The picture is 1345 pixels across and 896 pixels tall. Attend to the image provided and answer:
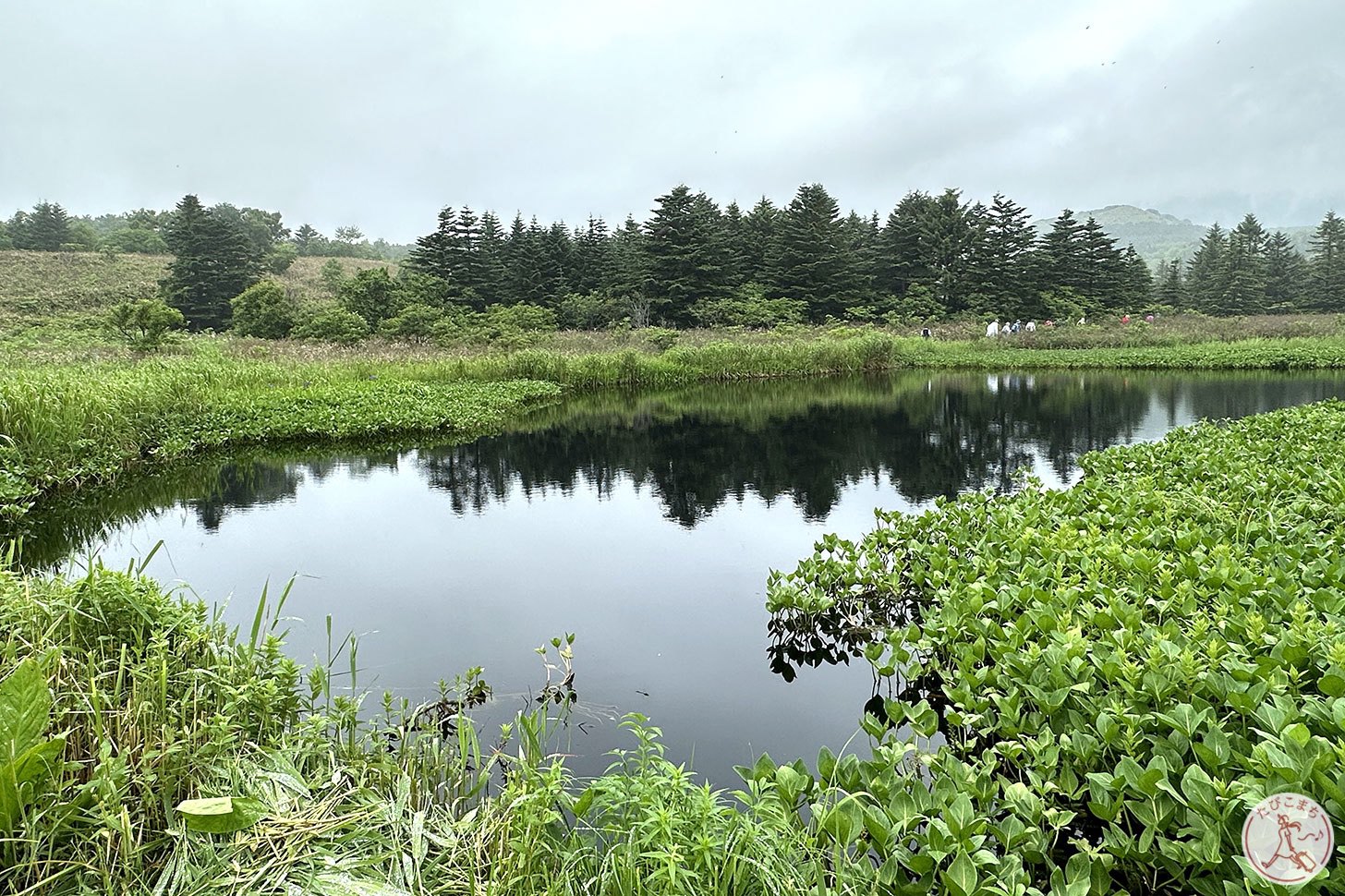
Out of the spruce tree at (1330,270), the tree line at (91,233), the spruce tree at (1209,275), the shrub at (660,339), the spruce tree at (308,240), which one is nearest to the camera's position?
the shrub at (660,339)

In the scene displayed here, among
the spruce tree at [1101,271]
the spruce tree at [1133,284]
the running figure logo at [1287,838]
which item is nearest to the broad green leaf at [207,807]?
the running figure logo at [1287,838]

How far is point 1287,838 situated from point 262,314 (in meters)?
31.0

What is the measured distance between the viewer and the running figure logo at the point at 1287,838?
1.54 metres

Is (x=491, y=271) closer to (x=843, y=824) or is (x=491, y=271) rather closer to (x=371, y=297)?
(x=371, y=297)

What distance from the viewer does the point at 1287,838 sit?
1.60 m

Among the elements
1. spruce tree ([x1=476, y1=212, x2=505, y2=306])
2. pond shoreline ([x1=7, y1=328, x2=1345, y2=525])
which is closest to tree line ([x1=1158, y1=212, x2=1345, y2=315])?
pond shoreline ([x1=7, y1=328, x2=1345, y2=525])

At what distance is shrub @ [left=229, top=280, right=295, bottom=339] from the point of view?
27109 mm

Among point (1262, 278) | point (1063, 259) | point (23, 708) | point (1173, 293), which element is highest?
point (1063, 259)

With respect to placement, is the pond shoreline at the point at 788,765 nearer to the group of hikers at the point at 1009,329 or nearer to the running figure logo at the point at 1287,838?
the running figure logo at the point at 1287,838

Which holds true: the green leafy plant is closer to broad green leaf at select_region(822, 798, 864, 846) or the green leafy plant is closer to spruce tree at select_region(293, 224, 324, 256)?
broad green leaf at select_region(822, 798, 864, 846)

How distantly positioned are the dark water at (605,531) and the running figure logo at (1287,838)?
62.0 inches

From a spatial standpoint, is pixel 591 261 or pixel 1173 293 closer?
pixel 591 261

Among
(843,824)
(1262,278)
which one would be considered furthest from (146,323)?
(1262,278)

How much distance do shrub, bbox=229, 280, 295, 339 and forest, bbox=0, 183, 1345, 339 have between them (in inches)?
75.2
